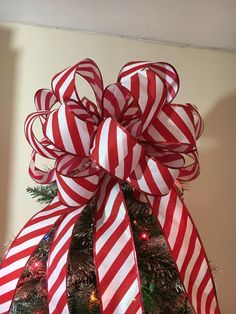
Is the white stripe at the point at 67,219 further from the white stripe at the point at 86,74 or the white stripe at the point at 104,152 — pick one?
the white stripe at the point at 86,74

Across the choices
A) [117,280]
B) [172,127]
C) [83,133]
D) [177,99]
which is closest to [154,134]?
[172,127]

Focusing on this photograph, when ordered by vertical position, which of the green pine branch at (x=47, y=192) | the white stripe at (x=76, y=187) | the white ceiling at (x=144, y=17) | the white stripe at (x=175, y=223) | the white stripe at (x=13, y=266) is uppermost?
the white ceiling at (x=144, y=17)

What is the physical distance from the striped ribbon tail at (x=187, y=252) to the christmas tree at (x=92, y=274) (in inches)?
1.4

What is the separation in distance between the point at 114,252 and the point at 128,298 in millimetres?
73

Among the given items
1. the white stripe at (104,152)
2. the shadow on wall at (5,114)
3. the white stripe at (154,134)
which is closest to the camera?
the white stripe at (104,152)

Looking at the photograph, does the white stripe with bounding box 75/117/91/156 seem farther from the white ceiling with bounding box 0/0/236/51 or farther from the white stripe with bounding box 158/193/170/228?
the white ceiling with bounding box 0/0/236/51

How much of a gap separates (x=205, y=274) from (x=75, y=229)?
0.24 metres

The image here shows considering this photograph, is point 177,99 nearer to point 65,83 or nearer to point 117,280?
point 65,83

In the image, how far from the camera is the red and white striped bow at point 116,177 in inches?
22.0

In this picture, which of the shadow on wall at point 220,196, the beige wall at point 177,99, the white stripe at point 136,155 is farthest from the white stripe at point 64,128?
the shadow on wall at point 220,196

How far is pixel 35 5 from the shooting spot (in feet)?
3.06

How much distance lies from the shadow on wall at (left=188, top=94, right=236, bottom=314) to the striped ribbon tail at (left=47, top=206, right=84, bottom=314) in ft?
1.40

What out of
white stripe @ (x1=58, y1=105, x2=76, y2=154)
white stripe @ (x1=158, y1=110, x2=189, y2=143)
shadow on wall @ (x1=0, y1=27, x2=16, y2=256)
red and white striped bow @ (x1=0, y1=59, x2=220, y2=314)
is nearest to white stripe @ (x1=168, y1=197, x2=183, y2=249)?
red and white striped bow @ (x1=0, y1=59, x2=220, y2=314)

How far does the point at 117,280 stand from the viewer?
0.57 meters
